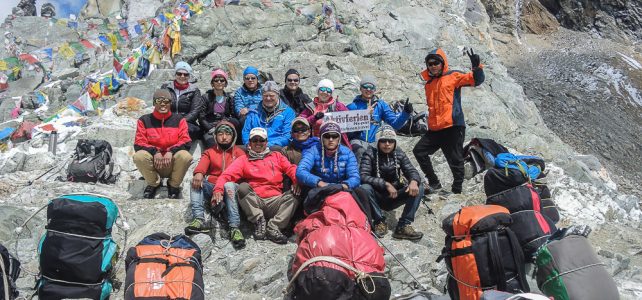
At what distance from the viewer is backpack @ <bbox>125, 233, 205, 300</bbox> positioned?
4551 millimetres

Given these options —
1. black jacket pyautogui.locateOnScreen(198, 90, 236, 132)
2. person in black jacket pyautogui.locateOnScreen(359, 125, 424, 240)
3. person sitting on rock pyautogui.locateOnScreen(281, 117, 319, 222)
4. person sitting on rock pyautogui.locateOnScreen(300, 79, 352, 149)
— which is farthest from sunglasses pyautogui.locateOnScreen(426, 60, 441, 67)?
black jacket pyautogui.locateOnScreen(198, 90, 236, 132)

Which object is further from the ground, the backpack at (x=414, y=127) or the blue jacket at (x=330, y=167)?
the blue jacket at (x=330, y=167)

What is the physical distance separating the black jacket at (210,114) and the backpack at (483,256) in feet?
17.4

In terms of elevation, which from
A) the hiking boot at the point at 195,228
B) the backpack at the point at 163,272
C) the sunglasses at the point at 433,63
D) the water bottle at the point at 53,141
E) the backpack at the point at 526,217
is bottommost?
the water bottle at the point at 53,141

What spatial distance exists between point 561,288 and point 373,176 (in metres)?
3.23

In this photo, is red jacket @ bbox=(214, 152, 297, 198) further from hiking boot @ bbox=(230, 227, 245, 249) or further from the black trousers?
the black trousers

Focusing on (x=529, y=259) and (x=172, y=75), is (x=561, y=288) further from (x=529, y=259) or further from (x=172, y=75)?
(x=172, y=75)

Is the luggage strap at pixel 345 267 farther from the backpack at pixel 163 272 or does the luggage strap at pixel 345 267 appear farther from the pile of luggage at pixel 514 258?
the backpack at pixel 163 272

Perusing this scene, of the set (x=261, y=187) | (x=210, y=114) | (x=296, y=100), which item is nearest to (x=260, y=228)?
(x=261, y=187)

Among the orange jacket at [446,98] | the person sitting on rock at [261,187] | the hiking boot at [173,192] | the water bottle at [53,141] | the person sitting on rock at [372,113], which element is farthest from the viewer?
the water bottle at [53,141]

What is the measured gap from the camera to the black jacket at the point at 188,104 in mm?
8594

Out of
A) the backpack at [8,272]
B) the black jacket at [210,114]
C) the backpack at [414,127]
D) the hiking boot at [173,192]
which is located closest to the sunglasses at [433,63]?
the backpack at [414,127]

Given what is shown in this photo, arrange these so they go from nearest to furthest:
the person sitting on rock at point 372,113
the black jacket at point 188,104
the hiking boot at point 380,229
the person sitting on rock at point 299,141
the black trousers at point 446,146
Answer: the hiking boot at point 380,229
the person sitting on rock at point 299,141
the black trousers at point 446,146
the person sitting on rock at point 372,113
the black jacket at point 188,104

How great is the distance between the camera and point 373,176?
7.02 metres
